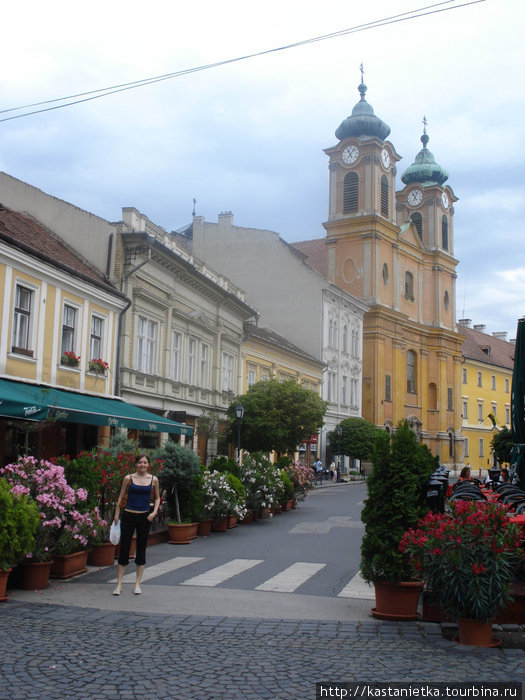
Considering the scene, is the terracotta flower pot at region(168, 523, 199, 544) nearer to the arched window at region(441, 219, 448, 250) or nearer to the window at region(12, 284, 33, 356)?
the window at region(12, 284, 33, 356)

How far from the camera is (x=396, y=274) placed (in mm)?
66312

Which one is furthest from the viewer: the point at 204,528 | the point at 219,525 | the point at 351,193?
the point at 351,193

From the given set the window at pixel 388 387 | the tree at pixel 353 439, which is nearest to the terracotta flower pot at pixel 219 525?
the tree at pixel 353 439

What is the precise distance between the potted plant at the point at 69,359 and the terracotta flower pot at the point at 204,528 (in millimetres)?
6625

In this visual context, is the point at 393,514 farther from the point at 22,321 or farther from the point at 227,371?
the point at 227,371

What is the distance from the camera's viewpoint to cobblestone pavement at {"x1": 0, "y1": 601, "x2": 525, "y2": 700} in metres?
5.67

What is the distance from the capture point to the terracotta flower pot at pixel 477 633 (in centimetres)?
695

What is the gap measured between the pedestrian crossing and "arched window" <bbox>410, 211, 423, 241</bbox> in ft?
221

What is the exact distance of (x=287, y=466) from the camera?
24266 millimetres

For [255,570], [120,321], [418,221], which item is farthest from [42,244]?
[418,221]

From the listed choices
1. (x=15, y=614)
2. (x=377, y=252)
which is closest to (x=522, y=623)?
(x=15, y=614)

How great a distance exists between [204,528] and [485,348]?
7452 cm

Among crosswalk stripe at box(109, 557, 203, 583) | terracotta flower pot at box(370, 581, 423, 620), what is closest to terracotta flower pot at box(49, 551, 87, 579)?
crosswalk stripe at box(109, 557, 203, 583)

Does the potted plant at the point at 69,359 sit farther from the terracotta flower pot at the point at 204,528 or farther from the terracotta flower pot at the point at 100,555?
the terracotta flower pot at the point at 100,555
